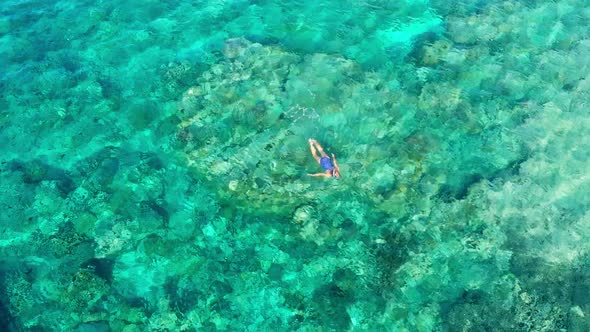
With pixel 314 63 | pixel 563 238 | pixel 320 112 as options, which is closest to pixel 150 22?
pixel 314 63

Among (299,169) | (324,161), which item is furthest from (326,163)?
(299,169)

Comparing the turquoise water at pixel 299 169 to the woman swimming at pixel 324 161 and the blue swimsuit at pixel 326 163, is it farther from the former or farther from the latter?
the blue swimsuit at pixel 326 163

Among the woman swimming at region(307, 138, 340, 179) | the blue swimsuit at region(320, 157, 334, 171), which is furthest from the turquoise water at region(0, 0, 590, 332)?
the blue swimsuit at region(320, 157, 334, 171)

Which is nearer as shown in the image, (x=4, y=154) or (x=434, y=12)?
(x=4, y=154)

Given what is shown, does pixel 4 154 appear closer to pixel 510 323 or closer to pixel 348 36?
pixel 348 36

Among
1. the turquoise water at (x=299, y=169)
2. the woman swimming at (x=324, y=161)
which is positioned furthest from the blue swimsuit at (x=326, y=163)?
the turquoise water at (x=299, y=169)

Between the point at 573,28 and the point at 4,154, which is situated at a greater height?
the point at 573,28
